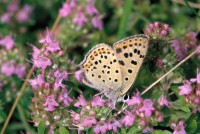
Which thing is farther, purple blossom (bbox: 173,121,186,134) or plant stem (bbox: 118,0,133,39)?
plant stem (bbox: 118,0,133,39)

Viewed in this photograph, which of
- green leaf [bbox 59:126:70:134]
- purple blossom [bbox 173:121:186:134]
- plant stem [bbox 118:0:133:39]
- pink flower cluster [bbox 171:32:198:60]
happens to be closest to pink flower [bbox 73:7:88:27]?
plant stem [bbox 118:0:133:39]

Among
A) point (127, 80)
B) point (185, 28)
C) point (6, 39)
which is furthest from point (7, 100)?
point (185, 28)

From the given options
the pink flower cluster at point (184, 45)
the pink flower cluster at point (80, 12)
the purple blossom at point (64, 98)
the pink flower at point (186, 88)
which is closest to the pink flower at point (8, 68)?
the pink flower cluster at point (80, 12)

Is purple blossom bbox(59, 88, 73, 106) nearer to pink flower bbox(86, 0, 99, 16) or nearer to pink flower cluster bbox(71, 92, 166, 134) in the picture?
pink flower cluster bbox(71, 92, 166, 134)

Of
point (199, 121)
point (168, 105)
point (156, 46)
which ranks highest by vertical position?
point (156, 46)

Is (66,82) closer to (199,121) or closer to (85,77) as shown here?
(85,77)

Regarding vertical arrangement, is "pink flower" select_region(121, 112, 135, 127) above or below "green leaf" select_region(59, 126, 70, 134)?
above

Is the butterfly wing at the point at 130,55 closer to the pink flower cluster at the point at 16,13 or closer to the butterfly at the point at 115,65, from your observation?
the butterfly at the point at 115,65

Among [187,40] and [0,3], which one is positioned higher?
[0,3]
